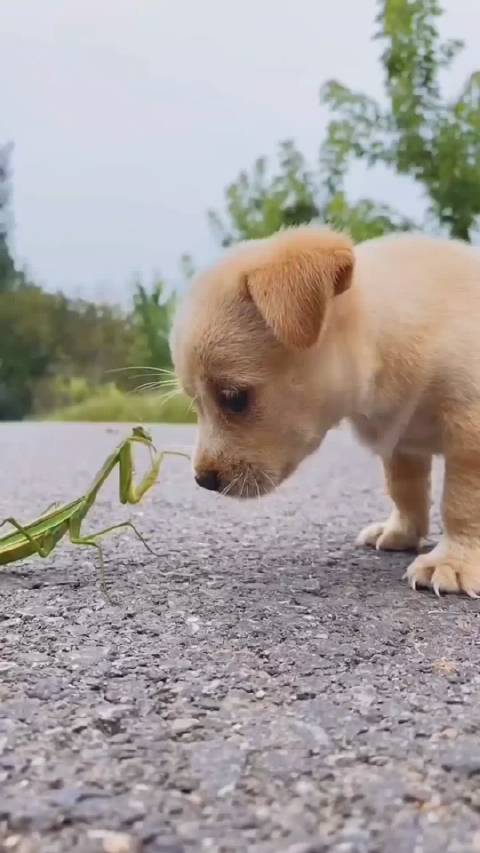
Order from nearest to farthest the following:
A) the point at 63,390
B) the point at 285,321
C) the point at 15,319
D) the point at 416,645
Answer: the point at 416,645 < the point at 285,321 < the point at 15,319 < the point at 63,390

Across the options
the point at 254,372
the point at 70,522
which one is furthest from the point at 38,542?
the point at 254,372

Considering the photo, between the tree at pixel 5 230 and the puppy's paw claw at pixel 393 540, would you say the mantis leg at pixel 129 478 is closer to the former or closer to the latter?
the puppy's paw claw at pixel 393 540

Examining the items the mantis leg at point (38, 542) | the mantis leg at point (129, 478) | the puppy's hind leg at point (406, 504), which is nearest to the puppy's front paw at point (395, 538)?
the puppy's hind leg at point (406, 504)

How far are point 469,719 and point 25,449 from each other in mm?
2991

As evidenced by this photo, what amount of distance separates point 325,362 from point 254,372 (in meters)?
0.10

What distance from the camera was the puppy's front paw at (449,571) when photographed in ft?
3.90

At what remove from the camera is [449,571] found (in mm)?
1217

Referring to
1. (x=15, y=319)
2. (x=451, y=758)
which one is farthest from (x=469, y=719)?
(x=15, y=319)

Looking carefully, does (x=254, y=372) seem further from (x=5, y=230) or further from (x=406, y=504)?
(x=5, y=230)

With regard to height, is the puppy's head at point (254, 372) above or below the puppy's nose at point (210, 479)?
above

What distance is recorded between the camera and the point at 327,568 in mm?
1341

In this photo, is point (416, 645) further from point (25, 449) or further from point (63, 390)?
point (63, 390)

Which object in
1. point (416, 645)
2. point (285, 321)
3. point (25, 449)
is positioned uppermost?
point (285, 321)

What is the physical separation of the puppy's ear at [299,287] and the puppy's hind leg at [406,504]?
465 mm
